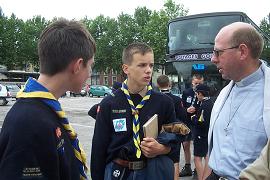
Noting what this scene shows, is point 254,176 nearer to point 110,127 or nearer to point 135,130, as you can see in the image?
point 135,130

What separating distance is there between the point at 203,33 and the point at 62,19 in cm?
931

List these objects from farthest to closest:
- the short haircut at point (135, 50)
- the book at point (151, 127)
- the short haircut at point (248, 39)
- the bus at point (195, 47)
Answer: the bus at point (195, 47) < the short haircut at point (135, 50) < the book at point (151, 127) < the short haircut at point (248, 39)

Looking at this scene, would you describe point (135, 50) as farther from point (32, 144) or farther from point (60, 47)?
point (32, 144)

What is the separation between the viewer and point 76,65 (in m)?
2.03

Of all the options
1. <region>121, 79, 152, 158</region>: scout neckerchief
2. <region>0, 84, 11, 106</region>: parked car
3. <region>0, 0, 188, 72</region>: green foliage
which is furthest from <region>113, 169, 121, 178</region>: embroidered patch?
<region>0, 0, 188, 72</region>: green foliage

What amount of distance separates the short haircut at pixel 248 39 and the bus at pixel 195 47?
7.70 m

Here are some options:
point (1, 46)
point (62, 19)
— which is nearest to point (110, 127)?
point (62, 19)

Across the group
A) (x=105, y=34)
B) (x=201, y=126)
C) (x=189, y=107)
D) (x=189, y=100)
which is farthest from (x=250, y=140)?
(x=105, y=34)

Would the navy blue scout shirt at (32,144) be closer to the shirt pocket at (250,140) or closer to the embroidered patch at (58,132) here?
the embroidered patch at (58,132)

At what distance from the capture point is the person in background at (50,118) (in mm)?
1661

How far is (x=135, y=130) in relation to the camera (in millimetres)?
3309

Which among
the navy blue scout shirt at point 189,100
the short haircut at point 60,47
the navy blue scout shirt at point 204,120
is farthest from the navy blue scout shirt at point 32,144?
the navy blue scout shirt at point 189,100

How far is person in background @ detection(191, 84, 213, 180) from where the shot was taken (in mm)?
6699

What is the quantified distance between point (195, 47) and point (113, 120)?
26.3ft
